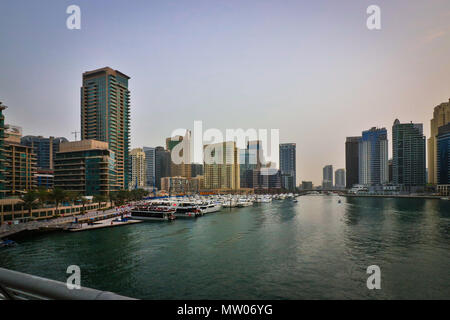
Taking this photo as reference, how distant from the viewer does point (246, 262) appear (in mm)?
38219

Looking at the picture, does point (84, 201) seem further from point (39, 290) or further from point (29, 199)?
point (39, 290)

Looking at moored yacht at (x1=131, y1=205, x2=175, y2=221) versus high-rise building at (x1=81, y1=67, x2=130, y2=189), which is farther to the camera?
high-rise building at (x1=81, y1=67, x2=130, y2=189)

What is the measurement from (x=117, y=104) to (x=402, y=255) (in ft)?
515

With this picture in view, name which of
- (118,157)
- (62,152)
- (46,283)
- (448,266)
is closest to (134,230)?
(448,266)

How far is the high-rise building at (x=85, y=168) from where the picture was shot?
4717 inches

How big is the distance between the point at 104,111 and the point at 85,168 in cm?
4596

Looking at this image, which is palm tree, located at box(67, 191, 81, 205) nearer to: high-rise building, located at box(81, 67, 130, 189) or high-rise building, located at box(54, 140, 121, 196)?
high-rise building, located at box(54, 140, 121, 196)

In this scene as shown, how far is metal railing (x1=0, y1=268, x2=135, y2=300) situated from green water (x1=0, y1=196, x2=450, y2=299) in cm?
2373

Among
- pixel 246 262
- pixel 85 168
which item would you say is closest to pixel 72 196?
pixel 85 168

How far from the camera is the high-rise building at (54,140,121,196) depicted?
120 m

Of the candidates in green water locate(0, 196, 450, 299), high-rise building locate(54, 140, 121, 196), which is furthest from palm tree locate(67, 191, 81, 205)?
high-rise building locate(54, 140, 121, 196)

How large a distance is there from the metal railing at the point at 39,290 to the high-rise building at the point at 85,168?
122 meters

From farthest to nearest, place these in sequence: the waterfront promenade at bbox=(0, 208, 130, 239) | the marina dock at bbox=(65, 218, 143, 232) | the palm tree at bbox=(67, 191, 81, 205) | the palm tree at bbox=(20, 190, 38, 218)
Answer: the palm tree at bbox=(67, 191, 81, 205), the palm tree at bbox=(20, 190, 38, 218), the marina dock at bbox=(65, 218, 143, 232), the waterfront promenade at bbox=(0, 208, 130, 239)
